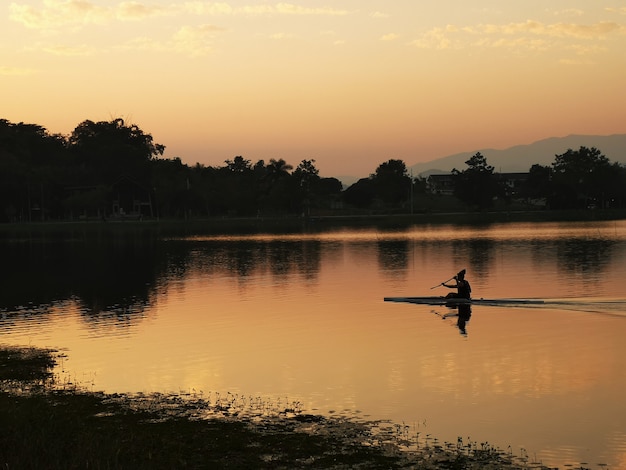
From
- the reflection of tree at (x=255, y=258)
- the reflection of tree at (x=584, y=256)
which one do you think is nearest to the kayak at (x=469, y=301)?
the reflection of tree at (x=584, y=256)

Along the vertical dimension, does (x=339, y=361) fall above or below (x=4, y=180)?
below

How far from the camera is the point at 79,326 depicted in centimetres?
3734

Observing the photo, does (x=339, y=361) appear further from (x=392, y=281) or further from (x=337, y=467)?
Result: (x=392, y=281)

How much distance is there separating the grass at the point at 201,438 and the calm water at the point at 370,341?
1.06 m

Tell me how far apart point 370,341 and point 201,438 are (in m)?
14.5

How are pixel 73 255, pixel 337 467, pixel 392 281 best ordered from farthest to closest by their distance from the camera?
pixel 73 255 → pixel 392 281 → pixel 337 467

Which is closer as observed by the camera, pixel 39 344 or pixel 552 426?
pixel 552 426

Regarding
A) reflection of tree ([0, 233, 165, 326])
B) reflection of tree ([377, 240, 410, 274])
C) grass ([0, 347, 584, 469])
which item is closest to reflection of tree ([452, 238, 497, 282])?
reflection of tree ([377, 240, 410, 274])

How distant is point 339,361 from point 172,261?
5522 centimetres

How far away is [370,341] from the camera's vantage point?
103 ft

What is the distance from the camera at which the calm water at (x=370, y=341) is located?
20.1m

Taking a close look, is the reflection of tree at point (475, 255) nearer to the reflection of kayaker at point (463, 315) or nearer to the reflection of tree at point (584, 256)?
the reflection of tree at point (584, 256)

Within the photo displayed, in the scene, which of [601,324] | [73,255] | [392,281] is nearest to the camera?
[601,324]

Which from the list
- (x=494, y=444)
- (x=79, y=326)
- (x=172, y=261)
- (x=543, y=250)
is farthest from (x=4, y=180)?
(x=494, y=444)
